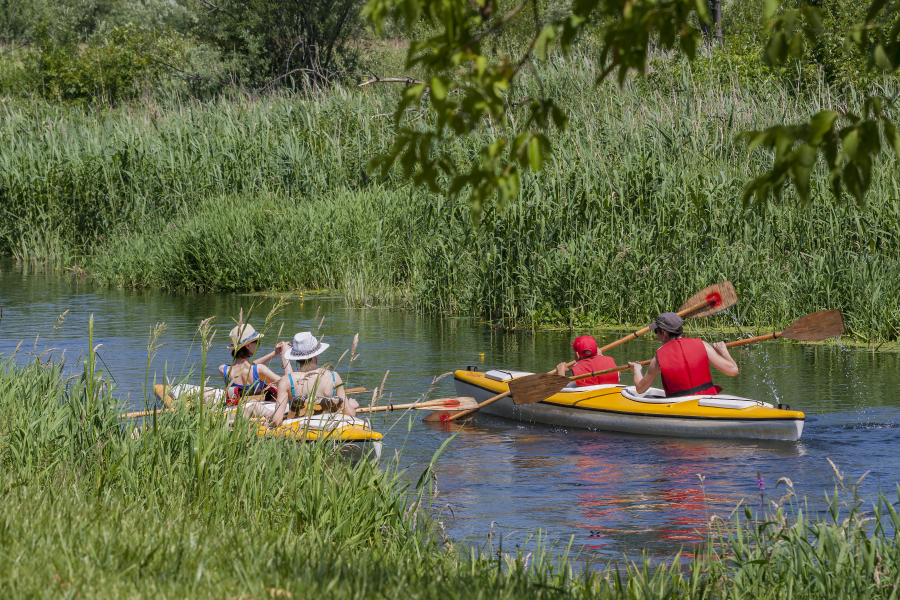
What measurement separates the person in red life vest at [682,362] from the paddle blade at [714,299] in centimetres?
96

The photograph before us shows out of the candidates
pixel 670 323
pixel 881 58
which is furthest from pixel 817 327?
pixel 881 58

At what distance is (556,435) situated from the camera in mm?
9258

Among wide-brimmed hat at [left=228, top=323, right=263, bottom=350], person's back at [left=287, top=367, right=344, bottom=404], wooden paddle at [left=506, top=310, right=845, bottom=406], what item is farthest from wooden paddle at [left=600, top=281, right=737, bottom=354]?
wide-brimmed hat at [left=228, top=323, right=263, bottom=350]

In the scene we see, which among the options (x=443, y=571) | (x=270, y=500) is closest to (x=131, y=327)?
(x=270, y=500)

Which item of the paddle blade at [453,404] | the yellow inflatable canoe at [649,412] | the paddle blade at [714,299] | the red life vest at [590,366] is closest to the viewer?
the yellow inflatable canoe at [649,412]

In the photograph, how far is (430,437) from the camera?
9039 mm

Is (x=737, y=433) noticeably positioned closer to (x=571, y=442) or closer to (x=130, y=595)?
(x=571, y=442)

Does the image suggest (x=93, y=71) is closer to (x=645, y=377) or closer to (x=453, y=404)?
(x=453, y=404)

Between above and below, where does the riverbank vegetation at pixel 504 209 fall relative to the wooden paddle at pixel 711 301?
above

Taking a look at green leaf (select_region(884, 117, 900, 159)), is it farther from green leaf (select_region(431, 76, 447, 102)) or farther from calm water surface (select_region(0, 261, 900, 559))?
calm water surface (select_region(0, 261, 900, 559))

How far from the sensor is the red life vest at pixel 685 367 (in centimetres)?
891

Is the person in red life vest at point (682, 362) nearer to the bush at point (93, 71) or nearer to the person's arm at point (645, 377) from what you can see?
the person's arm at point (645, 377)

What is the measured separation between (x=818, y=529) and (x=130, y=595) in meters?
2.60

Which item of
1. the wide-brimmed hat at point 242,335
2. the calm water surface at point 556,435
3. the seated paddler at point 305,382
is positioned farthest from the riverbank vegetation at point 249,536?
the seated paddler at point 305,382
